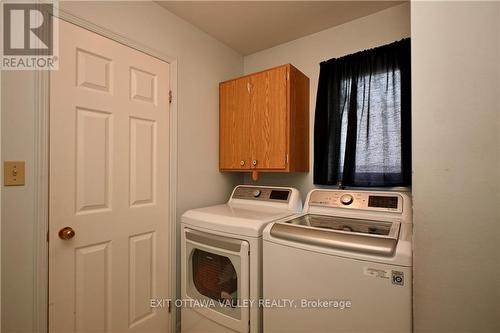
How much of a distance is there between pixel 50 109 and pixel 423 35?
1677 millimetres

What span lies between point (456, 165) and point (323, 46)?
1.56 m

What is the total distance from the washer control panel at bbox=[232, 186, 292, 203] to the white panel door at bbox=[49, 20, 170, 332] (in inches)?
25.0

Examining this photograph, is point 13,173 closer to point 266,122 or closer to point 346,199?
point 266,122

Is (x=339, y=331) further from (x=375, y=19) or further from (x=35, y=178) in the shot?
(x=375, y=19)

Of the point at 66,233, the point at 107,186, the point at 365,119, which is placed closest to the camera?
the point at 66,233

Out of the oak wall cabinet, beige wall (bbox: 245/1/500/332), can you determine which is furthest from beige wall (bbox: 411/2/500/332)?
the oak wall cabinet

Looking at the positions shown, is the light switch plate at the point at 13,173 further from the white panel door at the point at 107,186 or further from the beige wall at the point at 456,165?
the beige wall at the point at 456,165

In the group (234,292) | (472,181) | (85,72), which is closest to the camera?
(472,181)

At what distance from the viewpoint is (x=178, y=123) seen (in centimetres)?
180

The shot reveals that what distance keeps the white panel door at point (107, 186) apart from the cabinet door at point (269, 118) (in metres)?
0.68

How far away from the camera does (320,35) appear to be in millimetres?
1991

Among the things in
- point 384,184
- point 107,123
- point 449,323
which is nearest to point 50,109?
point 107,123

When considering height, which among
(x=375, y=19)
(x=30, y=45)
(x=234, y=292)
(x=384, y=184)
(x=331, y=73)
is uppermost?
(x=375, y=19)

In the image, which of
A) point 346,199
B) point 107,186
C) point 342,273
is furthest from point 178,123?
point 342,273
